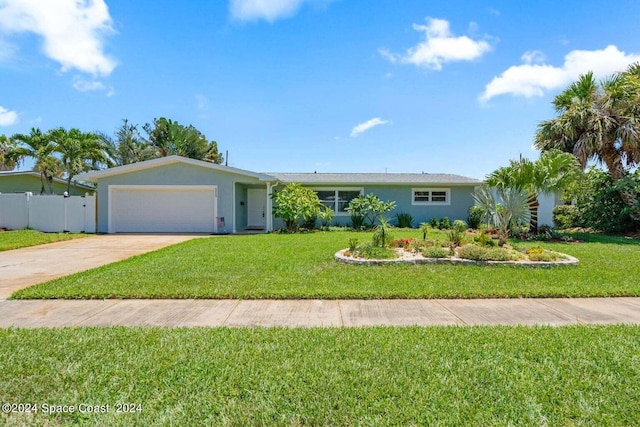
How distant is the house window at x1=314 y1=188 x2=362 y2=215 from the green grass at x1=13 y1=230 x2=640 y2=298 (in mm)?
9675

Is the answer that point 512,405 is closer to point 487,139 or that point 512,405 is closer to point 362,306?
point 362,306

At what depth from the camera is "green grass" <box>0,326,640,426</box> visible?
91.0 inches

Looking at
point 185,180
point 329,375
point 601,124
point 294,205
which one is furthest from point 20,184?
point 601,124

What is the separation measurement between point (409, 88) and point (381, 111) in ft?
10.3

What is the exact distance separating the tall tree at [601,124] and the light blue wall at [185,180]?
540 inches

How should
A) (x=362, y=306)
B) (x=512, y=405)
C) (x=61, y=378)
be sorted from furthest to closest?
1. (x=362, y=306)
2. (x=61, y=378)
3. (x=512, y=405)

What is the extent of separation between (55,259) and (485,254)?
10645mm

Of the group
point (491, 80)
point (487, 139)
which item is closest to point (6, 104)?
point (491, 80)

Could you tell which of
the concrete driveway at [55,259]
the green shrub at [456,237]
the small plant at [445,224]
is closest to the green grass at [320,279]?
the concrete driveway at [55,259]

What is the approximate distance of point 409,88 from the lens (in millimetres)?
13961

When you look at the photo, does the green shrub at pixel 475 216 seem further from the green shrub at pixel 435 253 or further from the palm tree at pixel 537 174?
the green shrub at pixel 435 253

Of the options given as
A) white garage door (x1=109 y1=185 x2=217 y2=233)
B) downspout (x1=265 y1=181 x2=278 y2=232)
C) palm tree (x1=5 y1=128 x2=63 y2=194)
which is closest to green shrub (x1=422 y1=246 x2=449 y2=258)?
downspout (x1=265 y1=181 x2=278 y2=232)

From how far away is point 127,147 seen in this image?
27.6 meters

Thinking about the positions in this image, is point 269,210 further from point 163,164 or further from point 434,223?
point 434,223
